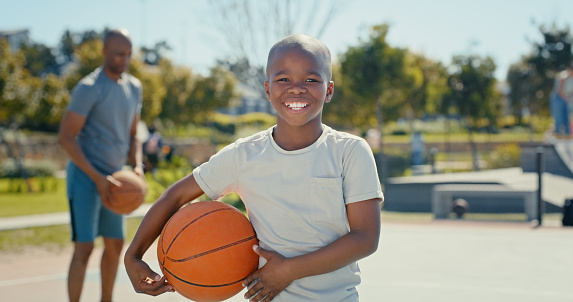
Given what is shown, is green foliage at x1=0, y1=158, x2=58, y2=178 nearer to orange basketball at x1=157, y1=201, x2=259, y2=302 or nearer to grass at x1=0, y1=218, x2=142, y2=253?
grass at x1=0, y1=218, x2=142, y2=253

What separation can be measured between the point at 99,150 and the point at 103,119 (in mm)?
230

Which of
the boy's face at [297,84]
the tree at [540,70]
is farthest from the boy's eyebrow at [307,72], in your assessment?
the tree at [540,70]

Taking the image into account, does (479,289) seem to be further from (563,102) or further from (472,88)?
(472,88)

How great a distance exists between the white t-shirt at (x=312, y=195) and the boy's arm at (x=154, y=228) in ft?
0.96

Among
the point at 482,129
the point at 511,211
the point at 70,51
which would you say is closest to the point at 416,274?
the point at 511,211

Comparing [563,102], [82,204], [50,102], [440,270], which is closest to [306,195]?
[82,204]

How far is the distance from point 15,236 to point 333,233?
8.41 metres

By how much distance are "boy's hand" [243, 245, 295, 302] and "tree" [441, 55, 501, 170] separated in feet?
83.5

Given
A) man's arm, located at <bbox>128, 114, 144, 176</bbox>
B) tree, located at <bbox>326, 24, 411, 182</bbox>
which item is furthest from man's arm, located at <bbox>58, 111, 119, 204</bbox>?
tree, located at <bbox>326, 24, 411, 182</bbox>

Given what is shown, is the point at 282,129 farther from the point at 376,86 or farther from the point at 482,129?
the point at 482,129

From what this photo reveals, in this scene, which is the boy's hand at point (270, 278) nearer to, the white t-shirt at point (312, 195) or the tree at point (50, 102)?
the white t-shirt at point (312, 195)

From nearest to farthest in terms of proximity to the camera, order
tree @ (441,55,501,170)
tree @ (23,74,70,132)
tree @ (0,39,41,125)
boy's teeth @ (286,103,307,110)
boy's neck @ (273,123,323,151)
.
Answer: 1. boy's teeth @ (286,103,307,110)
2. boy's neck @ (273,123,323,151)
3. tree @ (0,39,41,125)
4. tree @ (23,74,70,132)
5. tree @ (441,55,501,170)

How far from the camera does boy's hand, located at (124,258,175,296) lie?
246 centimetres

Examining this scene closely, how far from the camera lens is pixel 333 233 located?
2369 mm
